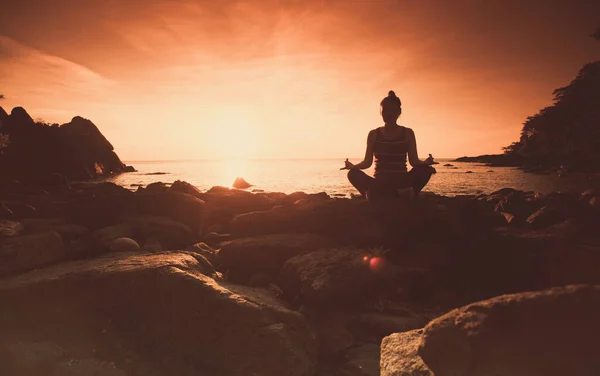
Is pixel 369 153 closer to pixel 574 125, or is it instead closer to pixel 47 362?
pixel 47 362

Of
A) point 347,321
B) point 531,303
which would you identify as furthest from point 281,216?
point 531,303

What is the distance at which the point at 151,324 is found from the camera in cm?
360

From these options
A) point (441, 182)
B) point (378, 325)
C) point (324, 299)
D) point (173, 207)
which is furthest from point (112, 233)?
point (441, 182)

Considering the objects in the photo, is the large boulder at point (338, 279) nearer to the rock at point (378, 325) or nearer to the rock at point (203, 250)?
the rock at point (378, 325)

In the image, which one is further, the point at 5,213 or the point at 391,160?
the point at 5,213

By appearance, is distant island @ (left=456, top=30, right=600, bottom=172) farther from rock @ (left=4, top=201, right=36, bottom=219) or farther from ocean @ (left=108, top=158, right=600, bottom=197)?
rock @ (left=4, top=201, right=36, bottom=219)

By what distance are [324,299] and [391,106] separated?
443 centimetres

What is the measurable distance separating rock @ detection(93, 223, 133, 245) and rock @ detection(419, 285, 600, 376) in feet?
20.9

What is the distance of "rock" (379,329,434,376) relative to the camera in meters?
2.55

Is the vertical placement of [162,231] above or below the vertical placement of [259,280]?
above

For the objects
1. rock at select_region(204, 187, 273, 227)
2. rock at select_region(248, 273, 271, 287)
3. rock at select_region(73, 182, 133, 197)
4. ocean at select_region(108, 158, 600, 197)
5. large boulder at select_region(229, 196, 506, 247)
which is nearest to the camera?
rock at select_region(248, 273, 271, 287)

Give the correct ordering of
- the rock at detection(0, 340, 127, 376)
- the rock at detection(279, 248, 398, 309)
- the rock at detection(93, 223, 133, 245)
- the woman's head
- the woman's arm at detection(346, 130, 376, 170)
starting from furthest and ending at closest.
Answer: the woman's arm at detection(346, 130, 376, 170) < the woman's head < the rock at detection(93, 223, 133, 245) < the rock at detection(279, 248, 398, 309) < the rock at detection(0, 340, 127, 376)

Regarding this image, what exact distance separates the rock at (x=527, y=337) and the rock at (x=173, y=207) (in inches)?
323

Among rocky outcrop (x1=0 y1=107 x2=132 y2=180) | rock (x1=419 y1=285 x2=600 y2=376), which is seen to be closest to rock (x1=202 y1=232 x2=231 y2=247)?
rock (x1=419 y1=285 x2=600 y2=376)
